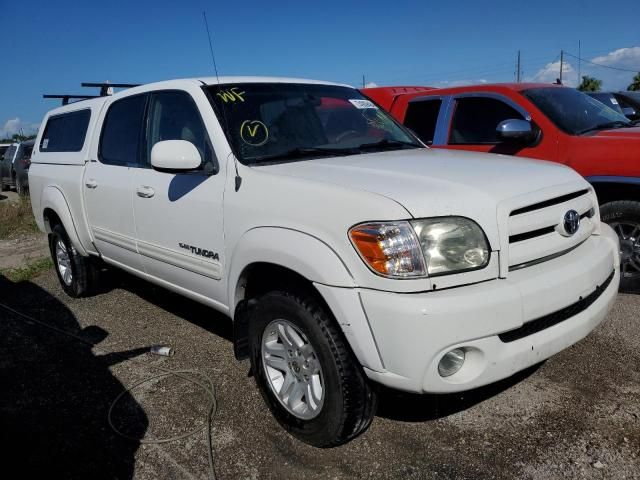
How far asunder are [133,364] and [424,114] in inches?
143

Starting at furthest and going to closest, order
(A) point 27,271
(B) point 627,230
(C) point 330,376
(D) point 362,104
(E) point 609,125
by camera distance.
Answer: (A) point 27,271 < (E) point 609,125 < (B) point 627,230 < (D) point 362,104 < (C) point 330,376

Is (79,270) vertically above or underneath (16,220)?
above

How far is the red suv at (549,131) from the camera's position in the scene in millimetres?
4449

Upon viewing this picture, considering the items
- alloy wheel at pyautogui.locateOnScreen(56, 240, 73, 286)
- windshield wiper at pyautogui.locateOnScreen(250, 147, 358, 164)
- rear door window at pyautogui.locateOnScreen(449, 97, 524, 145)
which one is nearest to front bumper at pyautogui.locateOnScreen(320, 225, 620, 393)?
windshield wiper at pyautogui.locateOnScreen(250, 147, 358, 164)

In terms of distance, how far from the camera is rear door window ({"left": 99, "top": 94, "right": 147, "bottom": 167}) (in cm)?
406

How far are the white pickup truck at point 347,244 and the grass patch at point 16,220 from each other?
7.38 meters

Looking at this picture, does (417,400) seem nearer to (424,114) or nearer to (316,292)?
(316,292)

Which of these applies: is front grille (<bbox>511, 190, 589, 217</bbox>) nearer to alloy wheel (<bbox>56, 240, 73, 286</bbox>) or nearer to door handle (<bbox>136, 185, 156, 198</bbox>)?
door handle (<bbox>136, 185, 156, 198</bbox>)

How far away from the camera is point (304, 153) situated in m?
3.28

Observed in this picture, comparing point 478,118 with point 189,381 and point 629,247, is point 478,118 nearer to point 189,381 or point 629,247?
point 629,247

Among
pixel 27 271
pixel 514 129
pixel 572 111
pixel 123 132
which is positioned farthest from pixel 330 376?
pixel 27 271

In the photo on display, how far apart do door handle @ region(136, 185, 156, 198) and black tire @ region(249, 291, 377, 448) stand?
4.26 ft

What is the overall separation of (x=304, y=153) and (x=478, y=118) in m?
2.63

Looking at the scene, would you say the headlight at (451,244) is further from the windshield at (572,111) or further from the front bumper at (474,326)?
the windshield at (572,111)
